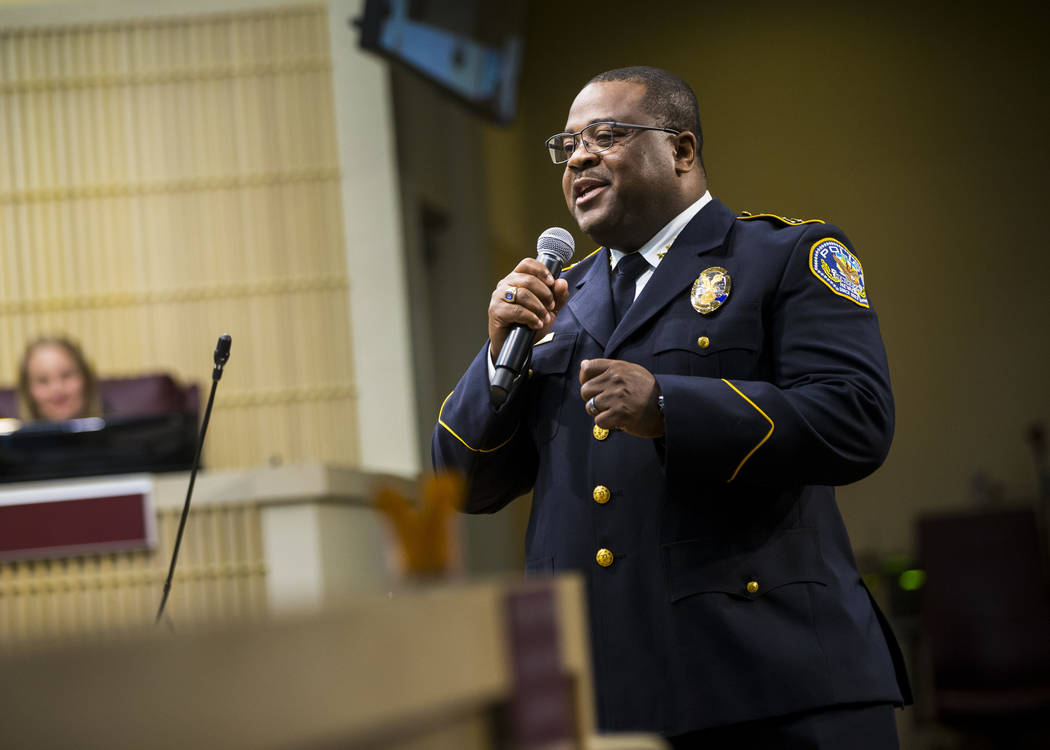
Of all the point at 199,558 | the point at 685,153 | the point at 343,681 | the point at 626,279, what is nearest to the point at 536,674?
the point at 343,681

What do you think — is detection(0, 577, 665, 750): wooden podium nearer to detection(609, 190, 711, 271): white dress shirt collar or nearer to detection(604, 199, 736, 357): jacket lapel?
detection(604, 199, 736, 357): jacket lapel

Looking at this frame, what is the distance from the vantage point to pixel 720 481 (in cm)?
159

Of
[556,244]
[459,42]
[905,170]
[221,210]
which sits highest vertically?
[459,42]

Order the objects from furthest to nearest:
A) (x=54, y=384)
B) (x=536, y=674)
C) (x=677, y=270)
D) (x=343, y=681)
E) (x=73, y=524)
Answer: (x=54, y=384) → (x=73, y=524) → (x=677, y=270) → (x=536, y=674) → (x=343, y=681)

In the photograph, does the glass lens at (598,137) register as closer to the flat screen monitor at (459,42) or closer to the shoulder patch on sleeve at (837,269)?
the shoulder patch on sleeve at (837,269)

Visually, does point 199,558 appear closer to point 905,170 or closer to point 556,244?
point 556,244

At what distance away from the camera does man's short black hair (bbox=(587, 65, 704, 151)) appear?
1.90 metres

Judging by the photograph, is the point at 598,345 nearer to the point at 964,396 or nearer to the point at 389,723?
the point at 389,723

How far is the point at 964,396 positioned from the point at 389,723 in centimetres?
671

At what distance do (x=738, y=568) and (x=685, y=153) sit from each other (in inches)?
26.2

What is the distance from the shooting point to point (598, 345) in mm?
1816

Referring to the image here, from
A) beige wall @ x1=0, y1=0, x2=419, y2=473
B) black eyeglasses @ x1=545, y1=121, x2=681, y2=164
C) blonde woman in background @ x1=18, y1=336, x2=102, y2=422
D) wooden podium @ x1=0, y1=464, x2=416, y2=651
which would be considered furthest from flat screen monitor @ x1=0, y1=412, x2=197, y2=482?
black eyeglasses @ x1=545, y1=121, x2=681, y2=164

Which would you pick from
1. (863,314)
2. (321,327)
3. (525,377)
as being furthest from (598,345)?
(321,327)

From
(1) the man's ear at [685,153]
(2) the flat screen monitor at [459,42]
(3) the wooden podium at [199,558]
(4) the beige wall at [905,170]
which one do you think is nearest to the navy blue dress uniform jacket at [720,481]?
(1) the man's ear at [685,153]
